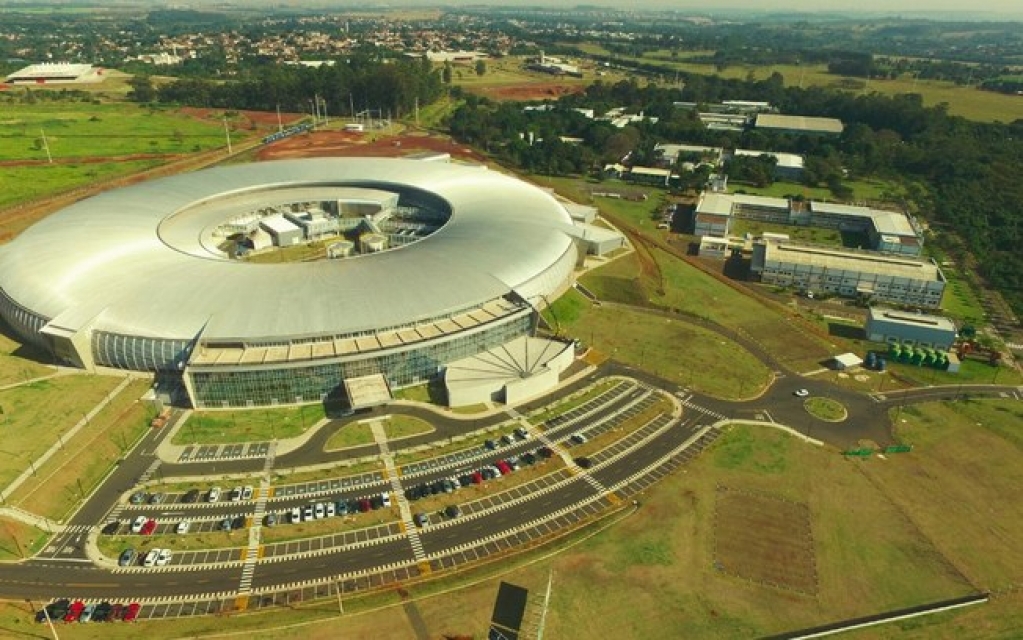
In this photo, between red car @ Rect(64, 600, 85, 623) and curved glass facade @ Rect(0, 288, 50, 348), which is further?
curved glass facade @ Rect(0, 288, 50, 348)

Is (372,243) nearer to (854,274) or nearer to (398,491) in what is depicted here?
(398,491)

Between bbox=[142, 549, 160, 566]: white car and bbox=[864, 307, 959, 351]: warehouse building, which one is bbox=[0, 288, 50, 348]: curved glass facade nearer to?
bbox=[142, 549, 160, 566]: white car

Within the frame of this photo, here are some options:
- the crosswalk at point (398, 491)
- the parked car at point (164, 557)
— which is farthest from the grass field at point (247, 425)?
the parked car at point (164, 557)

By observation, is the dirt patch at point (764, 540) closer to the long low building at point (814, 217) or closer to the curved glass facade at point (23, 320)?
the long low building at point (814, 217)

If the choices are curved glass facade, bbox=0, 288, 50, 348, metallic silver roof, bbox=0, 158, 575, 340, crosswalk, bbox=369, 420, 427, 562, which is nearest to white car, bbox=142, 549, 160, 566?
crosswalk, bbox=369, 420, 427, 562

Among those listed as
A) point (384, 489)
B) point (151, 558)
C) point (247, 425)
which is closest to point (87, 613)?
point (151, 558)
